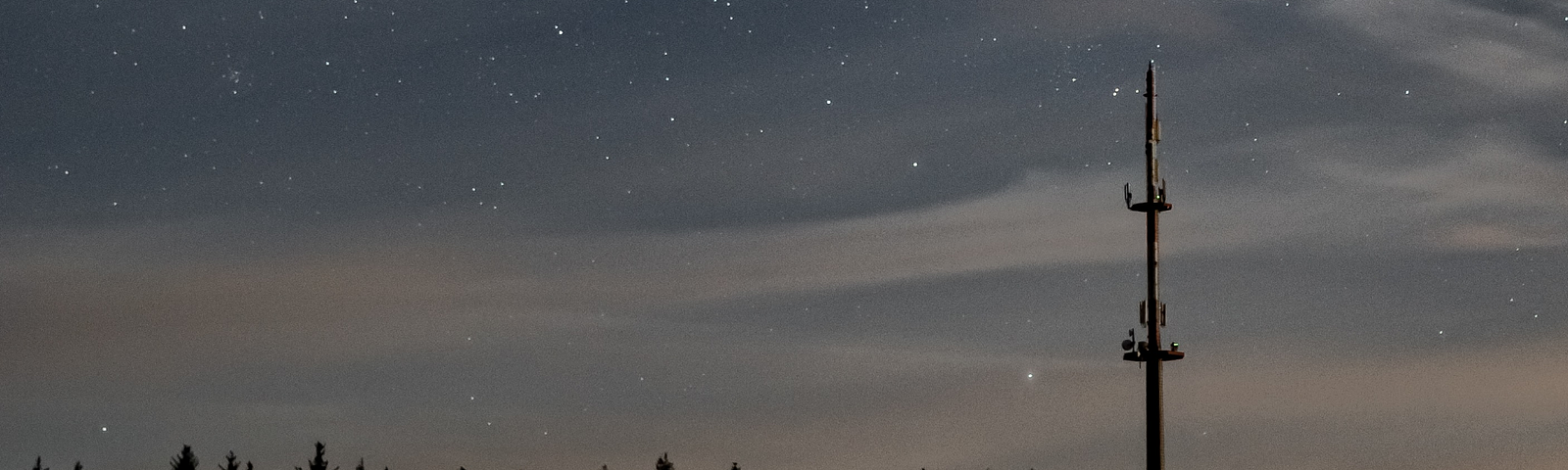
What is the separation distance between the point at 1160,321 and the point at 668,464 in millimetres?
104296

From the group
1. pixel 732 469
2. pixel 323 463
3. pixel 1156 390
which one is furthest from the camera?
pixel 732 469

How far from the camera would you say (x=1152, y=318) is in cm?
3131

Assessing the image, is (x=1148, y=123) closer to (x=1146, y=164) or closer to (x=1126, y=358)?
(x=1146, y=164)

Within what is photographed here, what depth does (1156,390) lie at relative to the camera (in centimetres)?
3097

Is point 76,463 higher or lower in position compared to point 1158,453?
higher

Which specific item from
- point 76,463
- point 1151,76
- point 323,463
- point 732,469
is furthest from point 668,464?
point 1151,76

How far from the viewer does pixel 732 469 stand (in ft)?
423

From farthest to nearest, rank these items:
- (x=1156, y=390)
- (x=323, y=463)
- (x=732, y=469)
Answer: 1. (x=732, y=469)
2. (x=323, y=463)
3. (x=1156, y=390)

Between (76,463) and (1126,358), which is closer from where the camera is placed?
(1126,358)

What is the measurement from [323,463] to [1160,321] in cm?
8533

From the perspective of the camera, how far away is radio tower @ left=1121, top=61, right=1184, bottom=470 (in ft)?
101

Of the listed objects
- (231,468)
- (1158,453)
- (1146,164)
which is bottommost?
(1158,453)

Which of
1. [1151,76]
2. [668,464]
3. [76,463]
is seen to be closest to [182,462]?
[76,463]

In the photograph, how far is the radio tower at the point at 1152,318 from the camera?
30.9 metres
